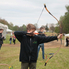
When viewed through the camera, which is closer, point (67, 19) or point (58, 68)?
point (58, 68)

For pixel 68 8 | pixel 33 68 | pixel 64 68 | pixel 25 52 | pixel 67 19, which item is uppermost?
pixel 68 8

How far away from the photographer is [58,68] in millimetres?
3840

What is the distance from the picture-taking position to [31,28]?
7.34 ft

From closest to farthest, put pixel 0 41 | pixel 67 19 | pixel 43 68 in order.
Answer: pixel 43 68, pixel 0 41, pixel 67 19

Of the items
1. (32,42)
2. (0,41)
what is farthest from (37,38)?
(0,41)

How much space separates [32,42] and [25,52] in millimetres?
312

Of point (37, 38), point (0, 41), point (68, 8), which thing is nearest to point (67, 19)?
point (68, 8)

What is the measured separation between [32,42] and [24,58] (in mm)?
453

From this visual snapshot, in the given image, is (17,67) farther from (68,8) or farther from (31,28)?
(68,8)

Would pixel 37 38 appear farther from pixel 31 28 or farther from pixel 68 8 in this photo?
pixel 68 8

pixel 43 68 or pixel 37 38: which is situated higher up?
pixel 37 38

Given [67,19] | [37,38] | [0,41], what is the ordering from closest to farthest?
1. [37,38]
2. [0,41]
3. [67,19]

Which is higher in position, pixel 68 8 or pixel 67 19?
pixel 68 8

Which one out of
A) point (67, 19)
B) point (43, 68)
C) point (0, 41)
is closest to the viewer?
point (43, 68)
